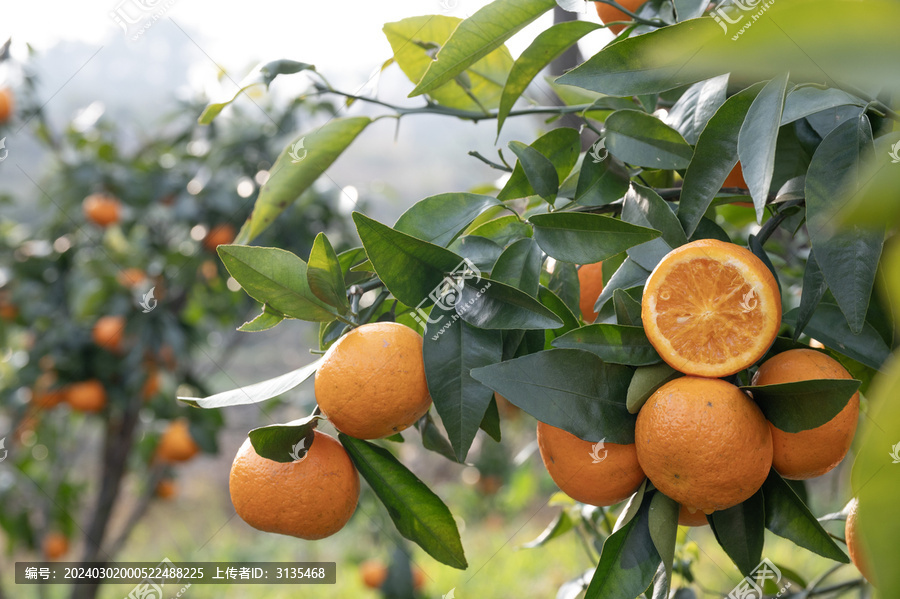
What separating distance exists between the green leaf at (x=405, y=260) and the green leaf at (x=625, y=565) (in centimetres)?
20

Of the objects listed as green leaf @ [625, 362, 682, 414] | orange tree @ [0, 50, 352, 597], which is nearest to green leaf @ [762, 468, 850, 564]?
green leaf @ [625, 362, 682, 414]

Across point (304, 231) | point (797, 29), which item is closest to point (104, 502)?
point (304, 231)

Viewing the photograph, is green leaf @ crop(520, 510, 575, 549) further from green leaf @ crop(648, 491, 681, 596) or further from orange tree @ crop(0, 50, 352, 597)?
orange tree @ crop(0, 50, 352, 597)

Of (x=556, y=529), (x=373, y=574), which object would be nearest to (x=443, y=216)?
(x=556, y=529)

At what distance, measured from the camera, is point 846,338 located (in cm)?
43

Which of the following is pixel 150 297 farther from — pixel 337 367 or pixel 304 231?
pixel 337 367

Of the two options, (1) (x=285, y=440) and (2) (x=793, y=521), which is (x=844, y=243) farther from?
(1) (x=285, y=440)

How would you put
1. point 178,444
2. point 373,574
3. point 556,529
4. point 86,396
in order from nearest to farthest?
point 556,529 < point 86,396 < point 178,444 < point 373,574

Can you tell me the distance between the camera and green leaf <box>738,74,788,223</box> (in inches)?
12.5

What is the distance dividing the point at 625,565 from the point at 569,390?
12cm

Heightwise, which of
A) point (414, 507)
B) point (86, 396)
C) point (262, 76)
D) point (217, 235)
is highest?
point (262, 76)

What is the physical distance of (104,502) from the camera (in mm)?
1639

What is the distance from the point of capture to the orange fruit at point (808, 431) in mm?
393

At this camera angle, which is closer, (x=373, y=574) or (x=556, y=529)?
(x=556, y=529)
